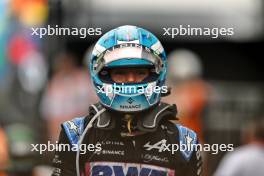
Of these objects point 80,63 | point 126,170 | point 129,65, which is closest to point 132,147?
point 126,170

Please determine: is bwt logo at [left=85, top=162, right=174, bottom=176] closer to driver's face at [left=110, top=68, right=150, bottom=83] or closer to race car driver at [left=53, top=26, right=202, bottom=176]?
race car driver at [left=53, top=26, right=202, bottom=176]

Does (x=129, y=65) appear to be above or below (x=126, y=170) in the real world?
above

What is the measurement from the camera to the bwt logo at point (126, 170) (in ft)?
5.98

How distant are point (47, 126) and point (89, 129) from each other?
1.16ft

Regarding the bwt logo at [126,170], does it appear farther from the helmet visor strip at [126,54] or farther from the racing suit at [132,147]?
the helmet visor strip at [126,54]

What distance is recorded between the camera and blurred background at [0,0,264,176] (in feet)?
6.93

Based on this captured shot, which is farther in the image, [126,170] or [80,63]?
[80,63]

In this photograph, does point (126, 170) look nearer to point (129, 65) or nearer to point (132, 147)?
point (132, 147)

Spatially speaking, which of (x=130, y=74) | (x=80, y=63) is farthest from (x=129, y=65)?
(x=80, y=63)

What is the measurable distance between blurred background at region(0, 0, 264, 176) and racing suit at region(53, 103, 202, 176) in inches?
3.2

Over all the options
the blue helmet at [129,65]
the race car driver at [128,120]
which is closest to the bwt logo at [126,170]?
the race car driver at [128,120]

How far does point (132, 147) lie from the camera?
72.7 inches

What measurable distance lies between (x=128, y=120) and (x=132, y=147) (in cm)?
6

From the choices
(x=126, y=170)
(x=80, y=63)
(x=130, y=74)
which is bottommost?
(x=126, y=170)
